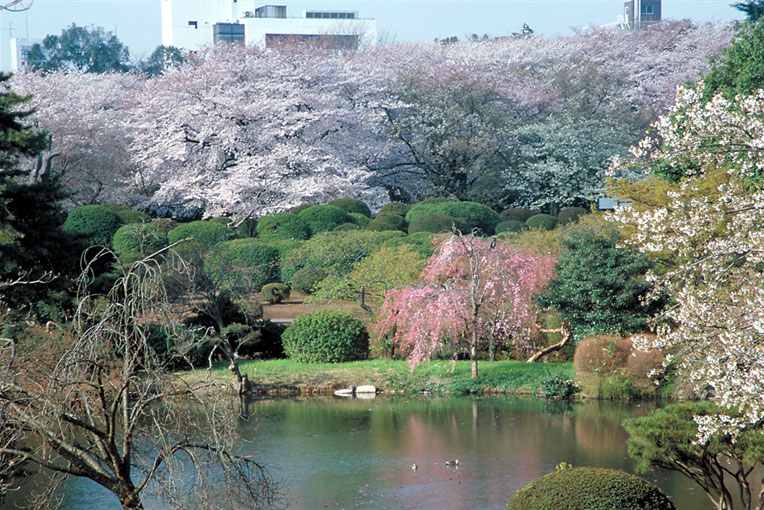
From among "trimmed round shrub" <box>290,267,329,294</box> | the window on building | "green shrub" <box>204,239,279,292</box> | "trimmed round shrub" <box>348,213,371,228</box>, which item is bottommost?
"trimmed round shrub" <box>290,267,329,294</box>

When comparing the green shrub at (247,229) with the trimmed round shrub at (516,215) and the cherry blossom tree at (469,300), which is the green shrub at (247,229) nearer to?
the trimmed round shrub at (516,215)

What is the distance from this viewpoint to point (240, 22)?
79438 millimetres

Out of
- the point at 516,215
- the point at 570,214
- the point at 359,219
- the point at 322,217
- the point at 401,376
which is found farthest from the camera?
the point at 516,215

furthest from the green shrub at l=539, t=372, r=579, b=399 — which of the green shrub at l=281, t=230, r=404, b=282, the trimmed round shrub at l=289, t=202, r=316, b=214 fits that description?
the trimmed round shrub at l=289, t=202, r=316, b=214

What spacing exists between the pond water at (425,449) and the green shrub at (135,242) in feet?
19.5

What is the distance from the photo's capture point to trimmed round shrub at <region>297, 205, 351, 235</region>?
25.8 meters

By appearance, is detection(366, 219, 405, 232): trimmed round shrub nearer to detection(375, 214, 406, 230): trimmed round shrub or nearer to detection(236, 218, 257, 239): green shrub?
detection(375, 214, 406, 230): trimmed round shrub

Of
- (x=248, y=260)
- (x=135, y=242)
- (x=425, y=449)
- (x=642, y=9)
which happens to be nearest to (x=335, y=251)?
(x=248, y=260)

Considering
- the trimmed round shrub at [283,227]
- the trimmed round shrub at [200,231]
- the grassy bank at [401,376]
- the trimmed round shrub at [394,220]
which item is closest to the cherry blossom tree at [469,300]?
the grassy bank at [401,376]

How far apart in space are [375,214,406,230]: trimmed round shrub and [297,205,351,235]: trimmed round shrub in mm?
1235

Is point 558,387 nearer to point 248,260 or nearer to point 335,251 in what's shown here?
point 335,251

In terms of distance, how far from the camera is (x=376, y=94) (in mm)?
33219

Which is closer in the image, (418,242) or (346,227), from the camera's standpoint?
(418,242)

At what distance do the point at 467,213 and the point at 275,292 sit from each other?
7479 mm
